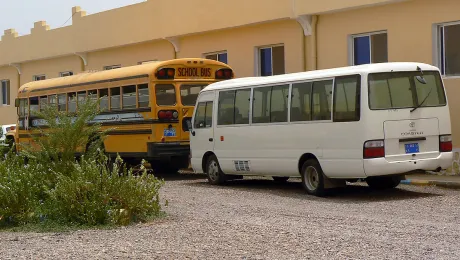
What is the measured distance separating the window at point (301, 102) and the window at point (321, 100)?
A: 0.50 feet

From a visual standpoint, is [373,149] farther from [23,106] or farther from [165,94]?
[23,106]

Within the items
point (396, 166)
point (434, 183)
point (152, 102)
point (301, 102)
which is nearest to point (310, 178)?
point (301, 102)

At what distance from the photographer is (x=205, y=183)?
1870cm

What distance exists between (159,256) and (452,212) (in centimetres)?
543

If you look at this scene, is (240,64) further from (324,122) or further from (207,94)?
(324,122)

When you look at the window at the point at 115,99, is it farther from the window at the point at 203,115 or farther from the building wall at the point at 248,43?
the building wall at the point at 248,43

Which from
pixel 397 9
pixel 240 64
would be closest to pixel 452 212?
pixel 397 9

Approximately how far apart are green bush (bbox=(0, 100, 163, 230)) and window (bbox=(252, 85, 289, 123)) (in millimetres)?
4341

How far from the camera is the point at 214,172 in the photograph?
59.3ft

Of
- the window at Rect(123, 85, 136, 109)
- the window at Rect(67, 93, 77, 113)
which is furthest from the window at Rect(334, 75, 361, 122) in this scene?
the window at Rect(67, 93, 77, 113)

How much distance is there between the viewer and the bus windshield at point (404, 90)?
14273 millimetres

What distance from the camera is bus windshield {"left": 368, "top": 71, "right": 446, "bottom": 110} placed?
14273mm

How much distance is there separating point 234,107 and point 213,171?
5.21 feet

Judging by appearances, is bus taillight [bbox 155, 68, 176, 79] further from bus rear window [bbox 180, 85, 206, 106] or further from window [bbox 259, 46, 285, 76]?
window [bbox 259, 46, 285, 76]
